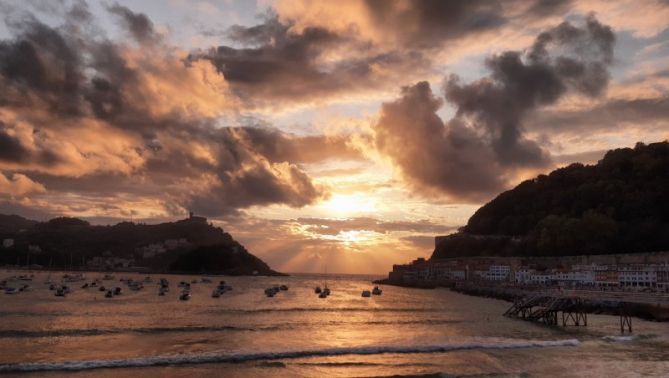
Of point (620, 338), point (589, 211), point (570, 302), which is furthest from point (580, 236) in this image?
point (620, 338)

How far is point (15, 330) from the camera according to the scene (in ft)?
164

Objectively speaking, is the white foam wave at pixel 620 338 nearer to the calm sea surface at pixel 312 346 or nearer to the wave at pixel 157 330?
the calm sea surface at pixel 312 346

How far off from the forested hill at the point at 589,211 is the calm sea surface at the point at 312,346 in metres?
62.1

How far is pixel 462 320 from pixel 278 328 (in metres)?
23.7

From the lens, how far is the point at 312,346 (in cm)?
4350

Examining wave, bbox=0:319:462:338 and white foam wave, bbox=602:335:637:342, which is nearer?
white foam wave, bbox=602:335:637:342

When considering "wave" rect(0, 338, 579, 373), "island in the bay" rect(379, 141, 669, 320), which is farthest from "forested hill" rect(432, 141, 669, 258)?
"wave" rect(0, 338, 579, 373)

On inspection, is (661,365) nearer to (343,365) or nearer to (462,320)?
(343,365)

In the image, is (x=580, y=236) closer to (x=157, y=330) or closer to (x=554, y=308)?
(x=554, y=308)

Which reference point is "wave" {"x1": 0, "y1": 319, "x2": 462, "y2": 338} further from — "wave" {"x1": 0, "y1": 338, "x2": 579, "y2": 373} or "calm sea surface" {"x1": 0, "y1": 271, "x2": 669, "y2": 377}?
"wave" {"x1": 0, "y1": 338, "x2": 579, "y2": 373}

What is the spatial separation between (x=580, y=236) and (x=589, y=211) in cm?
1136

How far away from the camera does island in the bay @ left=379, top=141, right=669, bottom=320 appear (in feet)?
326

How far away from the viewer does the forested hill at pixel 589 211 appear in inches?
4796

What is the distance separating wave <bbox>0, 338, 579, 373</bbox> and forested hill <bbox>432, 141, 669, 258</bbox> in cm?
8408
